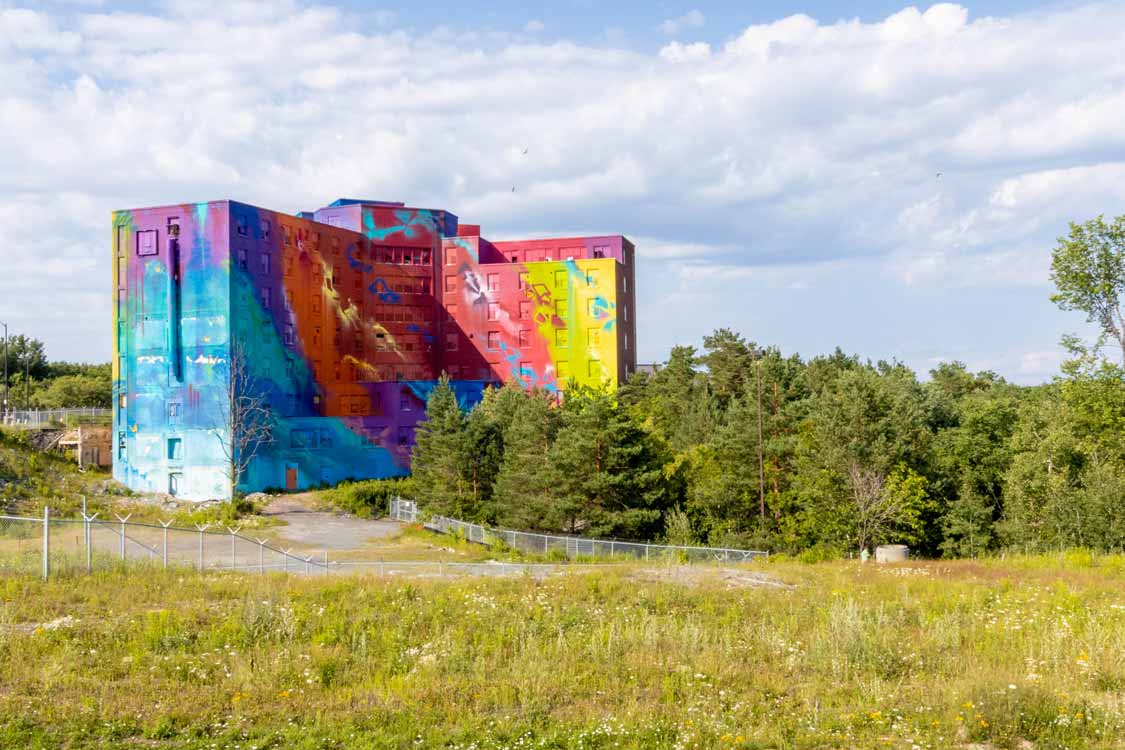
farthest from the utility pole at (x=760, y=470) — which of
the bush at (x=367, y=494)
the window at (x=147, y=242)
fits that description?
the window at (x=147, y=242)

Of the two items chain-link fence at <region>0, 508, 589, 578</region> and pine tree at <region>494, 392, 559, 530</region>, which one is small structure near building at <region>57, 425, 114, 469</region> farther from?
chain-link fence at <region>0, 508, 589, 578</region>

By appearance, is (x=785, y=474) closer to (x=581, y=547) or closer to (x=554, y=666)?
(x=581, y=547)

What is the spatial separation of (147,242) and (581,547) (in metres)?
41.1

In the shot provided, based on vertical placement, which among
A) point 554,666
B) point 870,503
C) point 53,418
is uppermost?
point 53,418

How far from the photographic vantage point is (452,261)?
86375 mm

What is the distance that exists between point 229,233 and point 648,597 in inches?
2039

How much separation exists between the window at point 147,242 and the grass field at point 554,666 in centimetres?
4838

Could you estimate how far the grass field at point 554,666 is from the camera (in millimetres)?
10562

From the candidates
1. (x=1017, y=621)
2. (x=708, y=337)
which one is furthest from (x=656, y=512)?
(x=708, y=337)

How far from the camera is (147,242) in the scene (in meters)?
63.0

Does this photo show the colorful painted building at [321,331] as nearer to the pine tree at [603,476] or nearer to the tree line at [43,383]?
the pine tree at [603,476]

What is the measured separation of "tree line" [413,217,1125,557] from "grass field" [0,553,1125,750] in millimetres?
28820

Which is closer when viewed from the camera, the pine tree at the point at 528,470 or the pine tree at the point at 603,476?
the pine tree at the point at 603,476

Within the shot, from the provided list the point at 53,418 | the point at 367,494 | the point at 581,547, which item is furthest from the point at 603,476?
the point at 53,418
